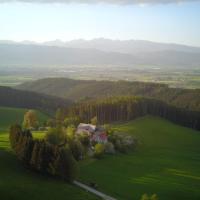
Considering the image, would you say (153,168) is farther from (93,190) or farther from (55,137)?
(93,190)

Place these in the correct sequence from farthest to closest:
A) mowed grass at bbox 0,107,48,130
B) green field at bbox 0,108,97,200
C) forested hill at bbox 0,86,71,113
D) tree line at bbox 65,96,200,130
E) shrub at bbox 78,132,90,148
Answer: forested hill at bbox 0,86,71,113 → tree line at bbox 65,96,200,130 → mowed grass at bbox 0,107,48,130 → shrub at bbox 78,132,90,148 → green field at bbox 0,108,97,200

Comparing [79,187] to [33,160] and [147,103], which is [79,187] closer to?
[33,160]

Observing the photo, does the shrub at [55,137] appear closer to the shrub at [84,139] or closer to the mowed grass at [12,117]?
the shrub at [84,139]

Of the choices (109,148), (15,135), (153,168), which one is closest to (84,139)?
(109,148)

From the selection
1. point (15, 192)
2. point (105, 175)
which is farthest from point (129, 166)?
point (15, 192)

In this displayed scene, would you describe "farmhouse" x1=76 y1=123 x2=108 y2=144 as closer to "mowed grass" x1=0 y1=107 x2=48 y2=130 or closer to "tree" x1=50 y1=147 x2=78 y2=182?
"tree" x1=50 y1=147 x2=78 y2=182

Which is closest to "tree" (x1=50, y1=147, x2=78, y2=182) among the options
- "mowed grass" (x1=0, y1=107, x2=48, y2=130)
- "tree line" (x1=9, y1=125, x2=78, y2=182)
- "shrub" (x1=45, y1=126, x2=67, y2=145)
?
"tree line" (x1=9, y1=125, x2=78, y2=182)
